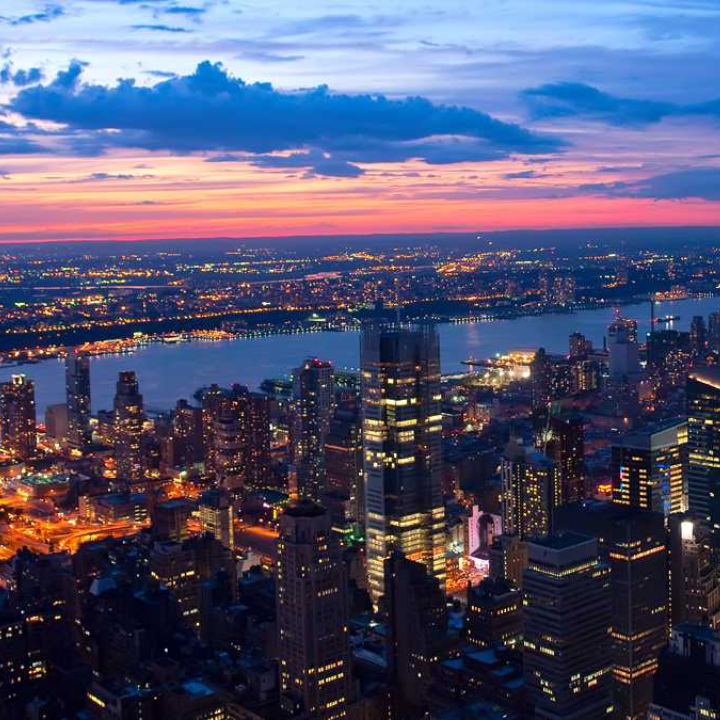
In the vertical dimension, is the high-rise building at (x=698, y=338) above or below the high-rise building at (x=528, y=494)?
above

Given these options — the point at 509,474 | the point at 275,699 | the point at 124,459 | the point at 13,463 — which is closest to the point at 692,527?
the point at 509,474

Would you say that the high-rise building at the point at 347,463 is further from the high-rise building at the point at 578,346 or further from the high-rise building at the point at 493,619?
the high-rise building at the point at 578,346

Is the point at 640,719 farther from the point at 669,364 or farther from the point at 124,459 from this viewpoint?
the point at 669,364

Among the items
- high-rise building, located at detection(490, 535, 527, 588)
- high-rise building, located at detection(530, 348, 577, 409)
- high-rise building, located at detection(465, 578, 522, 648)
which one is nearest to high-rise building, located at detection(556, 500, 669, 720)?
high-rise building, located at detection(465, 578, 522, 648)

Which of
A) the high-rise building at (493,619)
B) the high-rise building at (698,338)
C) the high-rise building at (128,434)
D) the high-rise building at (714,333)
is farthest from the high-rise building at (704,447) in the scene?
the high-rise building at (698,338)

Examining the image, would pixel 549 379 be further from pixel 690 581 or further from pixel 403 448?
pixel 690 581

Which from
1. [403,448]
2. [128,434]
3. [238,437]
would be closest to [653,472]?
[403,448]

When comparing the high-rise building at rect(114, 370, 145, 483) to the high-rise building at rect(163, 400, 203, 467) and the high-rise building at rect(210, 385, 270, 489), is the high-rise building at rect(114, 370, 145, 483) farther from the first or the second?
the high-rise building at rect(210, 385, 270, 489)
